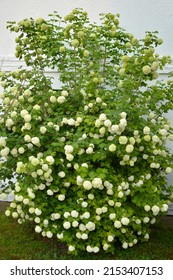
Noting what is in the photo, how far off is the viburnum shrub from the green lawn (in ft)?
0.57

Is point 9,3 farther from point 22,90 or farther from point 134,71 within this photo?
point 134,71

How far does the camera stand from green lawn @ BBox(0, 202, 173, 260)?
3.92 m

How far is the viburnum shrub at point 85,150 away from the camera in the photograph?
3.48 meters

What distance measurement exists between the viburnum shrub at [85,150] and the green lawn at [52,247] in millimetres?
175

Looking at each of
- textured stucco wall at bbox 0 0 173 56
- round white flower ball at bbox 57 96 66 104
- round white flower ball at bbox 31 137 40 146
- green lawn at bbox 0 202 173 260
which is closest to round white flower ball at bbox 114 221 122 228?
green lawn at bbox 0 202 173 260

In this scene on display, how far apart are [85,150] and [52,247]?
122cm

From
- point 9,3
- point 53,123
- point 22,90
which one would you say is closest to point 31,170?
point 53,123

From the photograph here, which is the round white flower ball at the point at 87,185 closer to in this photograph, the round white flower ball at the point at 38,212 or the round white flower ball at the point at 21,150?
the round white flower ball at the point at 38,212

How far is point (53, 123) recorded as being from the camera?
12.3 ft

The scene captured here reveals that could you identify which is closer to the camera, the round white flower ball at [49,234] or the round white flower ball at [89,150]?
Result: the round white flower ball at [89,150]

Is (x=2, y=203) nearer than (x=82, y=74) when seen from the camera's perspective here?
No

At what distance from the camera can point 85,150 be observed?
3566mm

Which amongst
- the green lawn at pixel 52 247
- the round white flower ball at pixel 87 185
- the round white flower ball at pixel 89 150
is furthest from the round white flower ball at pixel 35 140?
the green lawn at pixel 52 247

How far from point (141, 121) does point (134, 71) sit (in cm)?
46
